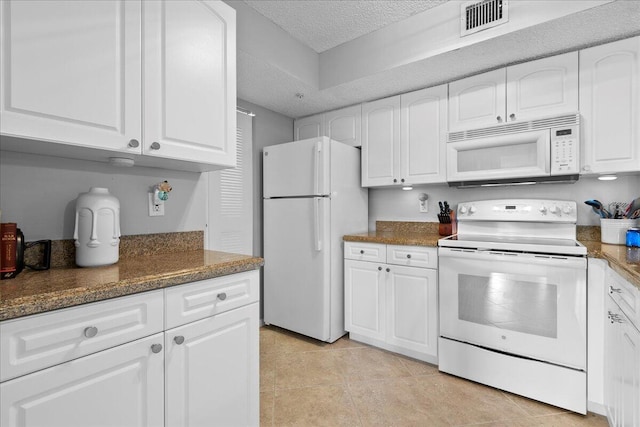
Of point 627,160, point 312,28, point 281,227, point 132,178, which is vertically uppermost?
point 312,28

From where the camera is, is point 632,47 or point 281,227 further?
point 281,227

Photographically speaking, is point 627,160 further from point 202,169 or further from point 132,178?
point 132,178

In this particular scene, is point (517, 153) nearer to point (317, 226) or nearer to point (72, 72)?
point (317, 226)

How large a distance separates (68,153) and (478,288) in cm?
236

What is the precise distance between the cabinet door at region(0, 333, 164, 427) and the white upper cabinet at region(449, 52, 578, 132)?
2475 millimetres

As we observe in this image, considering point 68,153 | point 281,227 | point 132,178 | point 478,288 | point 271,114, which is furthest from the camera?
point 271,114

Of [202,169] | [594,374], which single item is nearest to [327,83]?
[202,169]

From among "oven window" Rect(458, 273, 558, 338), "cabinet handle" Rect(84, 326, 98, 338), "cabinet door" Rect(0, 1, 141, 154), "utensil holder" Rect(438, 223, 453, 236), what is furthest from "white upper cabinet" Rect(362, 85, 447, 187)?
"cabinet handle" Rect(84, 326, 98, 338)

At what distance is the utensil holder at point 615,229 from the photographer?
1.92 metres

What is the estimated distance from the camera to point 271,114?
3.18 meters

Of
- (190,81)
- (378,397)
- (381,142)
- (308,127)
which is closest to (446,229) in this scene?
(381,142)

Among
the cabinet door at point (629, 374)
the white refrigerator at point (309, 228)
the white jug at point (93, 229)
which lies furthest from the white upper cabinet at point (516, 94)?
the white jug at point (93, 229)

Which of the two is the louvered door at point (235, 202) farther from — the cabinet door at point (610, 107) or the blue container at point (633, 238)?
the blue container at point (633, 238)

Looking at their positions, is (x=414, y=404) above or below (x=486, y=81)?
below
